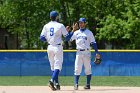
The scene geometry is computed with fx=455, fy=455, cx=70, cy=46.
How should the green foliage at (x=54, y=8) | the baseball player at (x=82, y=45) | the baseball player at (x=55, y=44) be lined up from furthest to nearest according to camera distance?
1. the green foliage at (x=54, y=8)
2. the baseball player at (x=82, y=45)
3. the baseball player at (x=55, y=44)

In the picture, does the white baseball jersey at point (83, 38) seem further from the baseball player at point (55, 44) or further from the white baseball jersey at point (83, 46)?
the baseball player at point (55, 44)

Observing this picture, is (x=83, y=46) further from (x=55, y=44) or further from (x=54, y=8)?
(x=54, y=8)

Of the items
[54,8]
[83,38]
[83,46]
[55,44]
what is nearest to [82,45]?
[83,46]

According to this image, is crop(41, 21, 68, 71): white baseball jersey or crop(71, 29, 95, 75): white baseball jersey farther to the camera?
crop(71, 29, 95, 75): white baseball jersey

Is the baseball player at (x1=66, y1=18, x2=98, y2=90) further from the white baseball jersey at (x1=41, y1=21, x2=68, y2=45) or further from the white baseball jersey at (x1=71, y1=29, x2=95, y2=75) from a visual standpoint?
the white baseball jersey at (x1=41, y1=21, x2=68, y2=45)

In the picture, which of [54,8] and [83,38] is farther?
[54,8]

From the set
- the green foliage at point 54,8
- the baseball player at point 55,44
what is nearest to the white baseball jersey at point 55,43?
the baseball player at point 55,44

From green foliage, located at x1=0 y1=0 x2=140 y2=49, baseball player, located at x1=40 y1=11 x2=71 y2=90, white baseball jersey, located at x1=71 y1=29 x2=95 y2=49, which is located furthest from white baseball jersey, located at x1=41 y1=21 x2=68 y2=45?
green foliage, located at x1=0 y1=0 x2=140 y2=49

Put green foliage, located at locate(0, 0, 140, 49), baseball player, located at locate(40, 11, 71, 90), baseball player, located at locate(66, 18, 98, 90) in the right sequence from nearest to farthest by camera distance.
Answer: baseball player, located at locate(40, 11, 71, 90) → baseball player, located at locate(66, 18, 98, 90) → green foliage, located at locate(0, 0, 140, 49)

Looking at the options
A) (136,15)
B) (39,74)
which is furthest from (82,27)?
(136,15)

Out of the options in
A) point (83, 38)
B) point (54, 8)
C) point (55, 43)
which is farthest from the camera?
point (54, 8)

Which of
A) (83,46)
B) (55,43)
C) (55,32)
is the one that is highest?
(55,32)

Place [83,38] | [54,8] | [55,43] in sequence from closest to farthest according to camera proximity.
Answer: [55,43], [83,38], [54,8]

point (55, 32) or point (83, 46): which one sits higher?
point (55, 32)
